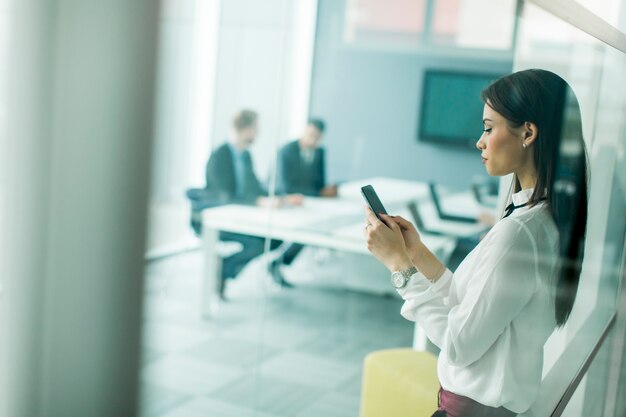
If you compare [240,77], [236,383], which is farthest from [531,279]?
[236,383]

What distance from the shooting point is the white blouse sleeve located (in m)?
1.19

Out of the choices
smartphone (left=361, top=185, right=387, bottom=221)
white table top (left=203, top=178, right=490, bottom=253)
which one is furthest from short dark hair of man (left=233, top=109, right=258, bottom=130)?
smartphone (left=361, top=185, right=387, bottom=221)

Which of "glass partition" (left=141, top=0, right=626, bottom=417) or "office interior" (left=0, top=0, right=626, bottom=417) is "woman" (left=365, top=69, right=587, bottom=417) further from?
"glass partition" (left=141, top=0, right=626, bottom=417)

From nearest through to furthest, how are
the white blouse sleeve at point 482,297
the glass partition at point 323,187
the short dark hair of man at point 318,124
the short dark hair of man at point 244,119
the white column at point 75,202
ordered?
the white column at point 75,202 → the white blouse sleeve at point 482,297 → the glass partition at point 323,187 → the short dark hair of man at point 244,119 → the short dark hair of man at point 318,124

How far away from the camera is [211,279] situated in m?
2.90

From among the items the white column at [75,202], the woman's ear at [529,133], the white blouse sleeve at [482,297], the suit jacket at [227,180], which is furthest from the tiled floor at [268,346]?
the white column at [75,202]

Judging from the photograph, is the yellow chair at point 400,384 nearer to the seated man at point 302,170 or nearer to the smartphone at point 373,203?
the smartphone at point 373,203

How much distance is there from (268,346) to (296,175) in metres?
0.99

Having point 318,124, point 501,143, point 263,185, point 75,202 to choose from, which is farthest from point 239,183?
point 75,202

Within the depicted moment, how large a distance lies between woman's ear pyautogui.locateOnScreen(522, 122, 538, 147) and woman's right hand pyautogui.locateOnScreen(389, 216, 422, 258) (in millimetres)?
243

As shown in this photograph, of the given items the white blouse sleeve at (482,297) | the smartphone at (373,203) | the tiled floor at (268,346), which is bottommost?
the tiled floor at (268,346)

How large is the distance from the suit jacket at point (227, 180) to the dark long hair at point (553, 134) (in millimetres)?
1166

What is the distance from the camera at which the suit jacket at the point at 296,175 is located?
2.89 m

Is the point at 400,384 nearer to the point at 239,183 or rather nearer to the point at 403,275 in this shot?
the point at 403,275
